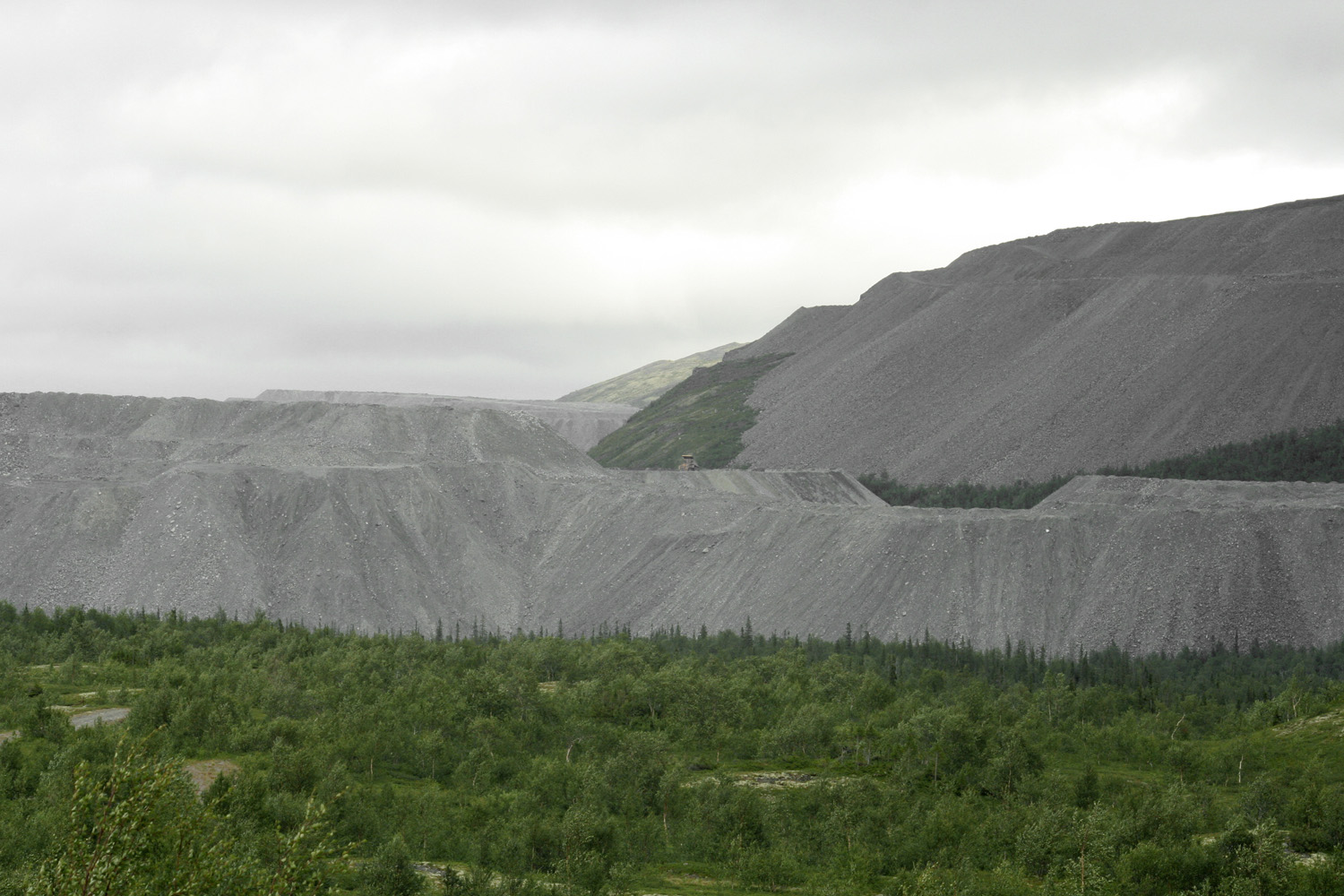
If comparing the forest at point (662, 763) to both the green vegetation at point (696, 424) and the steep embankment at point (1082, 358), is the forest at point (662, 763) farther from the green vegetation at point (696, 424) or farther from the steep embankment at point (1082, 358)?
the green vegetation at point (696, 424)

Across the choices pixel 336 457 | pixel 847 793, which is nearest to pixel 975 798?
pixel 847 793

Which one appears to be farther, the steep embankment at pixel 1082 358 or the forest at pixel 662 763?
the steep embankment at pixel 1082 358

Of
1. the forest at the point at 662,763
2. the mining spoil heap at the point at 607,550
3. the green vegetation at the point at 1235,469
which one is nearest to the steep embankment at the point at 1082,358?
the green vegetation at the point at 1235,469

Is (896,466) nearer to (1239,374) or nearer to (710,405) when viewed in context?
(1239,374)

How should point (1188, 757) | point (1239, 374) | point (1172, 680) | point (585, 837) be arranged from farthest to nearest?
point (1239, 374) → point (1172, 680) → point (1188, 757) → point (585, 837)

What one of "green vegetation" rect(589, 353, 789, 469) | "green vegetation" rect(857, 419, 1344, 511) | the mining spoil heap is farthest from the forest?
"green vegetation" rect(589, 353, 789, 469)

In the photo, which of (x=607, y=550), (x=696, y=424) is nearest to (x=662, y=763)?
(x=607, y=550)
